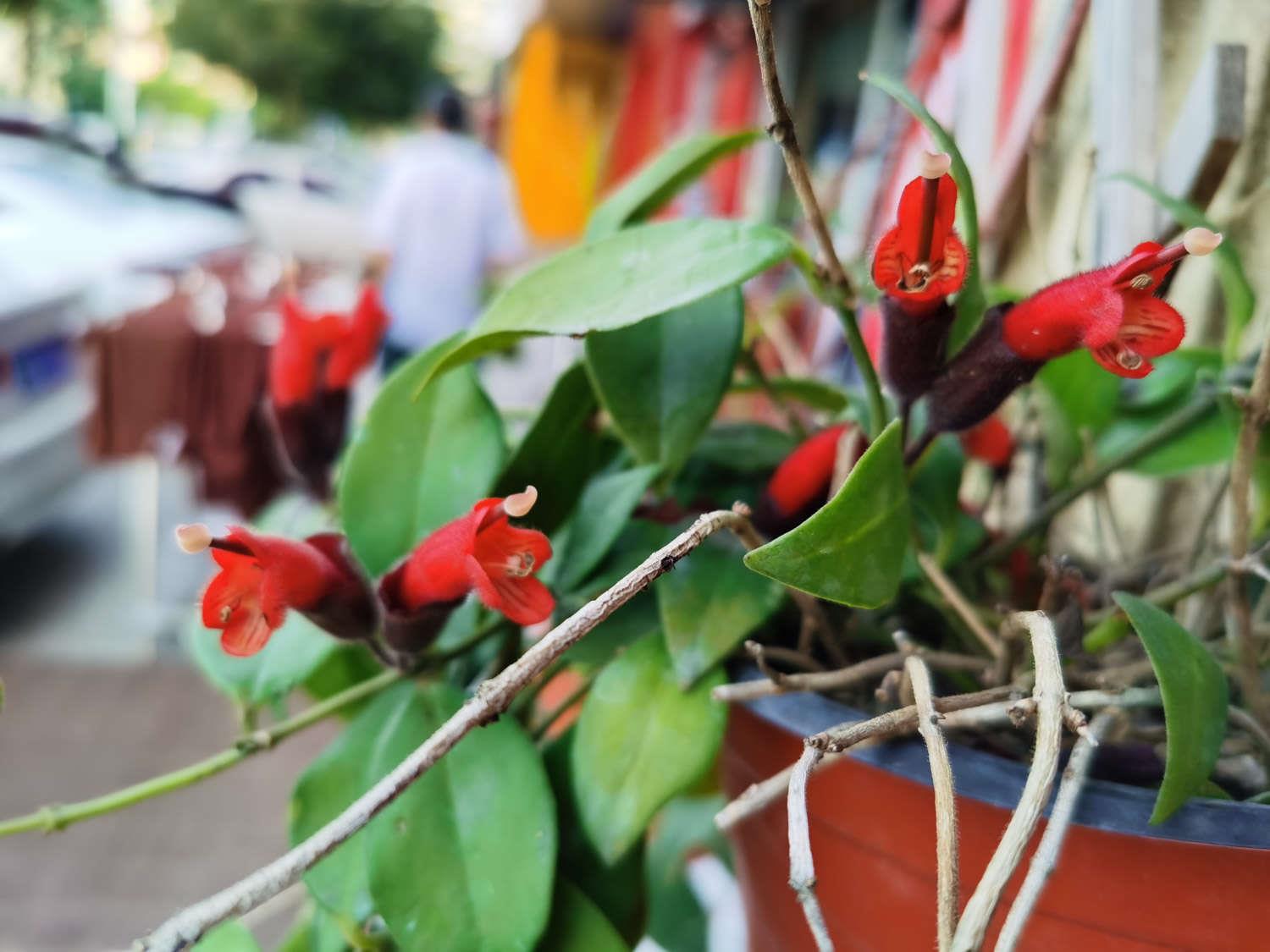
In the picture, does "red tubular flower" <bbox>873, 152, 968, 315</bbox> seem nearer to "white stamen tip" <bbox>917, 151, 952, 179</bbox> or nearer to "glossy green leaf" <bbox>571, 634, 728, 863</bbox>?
"white stamen tip" <bbox>917, 151, 952, 179</bbox>

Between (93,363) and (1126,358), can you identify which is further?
(93,363)

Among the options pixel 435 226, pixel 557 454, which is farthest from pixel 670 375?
pixel 435 226

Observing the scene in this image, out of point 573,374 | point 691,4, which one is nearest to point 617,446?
point 573,374

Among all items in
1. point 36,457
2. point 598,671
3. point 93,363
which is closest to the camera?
point 598,671

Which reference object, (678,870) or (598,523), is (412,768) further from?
(678,870)

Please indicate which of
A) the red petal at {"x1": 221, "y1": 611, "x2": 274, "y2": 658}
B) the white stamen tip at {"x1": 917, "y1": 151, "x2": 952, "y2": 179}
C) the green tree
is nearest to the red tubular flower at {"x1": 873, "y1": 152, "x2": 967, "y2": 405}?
the white stamen tip at {"x1": 917, "y1": 151, "x2": 952, "y2": 179}

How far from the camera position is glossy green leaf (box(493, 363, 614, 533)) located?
0.38m

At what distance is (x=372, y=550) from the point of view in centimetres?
38

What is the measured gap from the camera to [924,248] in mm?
277

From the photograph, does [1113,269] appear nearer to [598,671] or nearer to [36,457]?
[598,671]

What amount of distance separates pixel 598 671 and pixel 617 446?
11 cm

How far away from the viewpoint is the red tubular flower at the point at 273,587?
0.29 m

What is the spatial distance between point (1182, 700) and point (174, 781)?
322 millimetres

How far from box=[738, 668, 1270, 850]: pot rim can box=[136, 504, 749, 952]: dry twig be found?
0.28 feet
